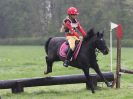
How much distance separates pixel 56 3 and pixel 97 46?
67.2m

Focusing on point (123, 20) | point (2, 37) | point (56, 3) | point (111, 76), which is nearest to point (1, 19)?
point (2, 37)

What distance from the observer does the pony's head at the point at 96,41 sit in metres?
12.2

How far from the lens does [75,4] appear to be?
77.3 metres

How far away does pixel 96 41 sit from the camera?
40.4ft

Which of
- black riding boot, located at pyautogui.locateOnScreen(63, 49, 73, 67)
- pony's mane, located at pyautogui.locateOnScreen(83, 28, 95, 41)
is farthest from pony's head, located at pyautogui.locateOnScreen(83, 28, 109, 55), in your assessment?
black riding boot, located at pyautogui.locateOnScreen(63, 49, 73, 67)

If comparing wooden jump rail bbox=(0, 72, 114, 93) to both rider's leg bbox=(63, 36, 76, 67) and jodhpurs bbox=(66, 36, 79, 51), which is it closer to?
rider's leg bbox=(63, 36, 76, 67)

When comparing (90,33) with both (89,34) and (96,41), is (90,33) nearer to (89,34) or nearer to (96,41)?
(89,34)

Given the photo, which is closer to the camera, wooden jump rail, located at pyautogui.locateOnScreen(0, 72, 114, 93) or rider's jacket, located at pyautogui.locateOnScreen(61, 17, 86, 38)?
rider's jacket, located at pyautogui.locateOnScreen(61, 17, 86, 38)

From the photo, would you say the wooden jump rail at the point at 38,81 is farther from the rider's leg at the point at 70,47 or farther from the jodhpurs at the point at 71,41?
the jodhpurs at the point at 71,41

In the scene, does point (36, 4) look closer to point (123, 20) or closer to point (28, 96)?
point (123, 20)

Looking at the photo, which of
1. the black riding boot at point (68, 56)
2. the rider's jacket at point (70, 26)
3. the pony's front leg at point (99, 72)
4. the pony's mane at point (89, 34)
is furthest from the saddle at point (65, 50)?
the pony's front leg at point (99, 72)

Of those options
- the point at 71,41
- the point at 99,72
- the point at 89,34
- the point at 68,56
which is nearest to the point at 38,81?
the point at 68,56

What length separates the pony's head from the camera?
12.2 metres

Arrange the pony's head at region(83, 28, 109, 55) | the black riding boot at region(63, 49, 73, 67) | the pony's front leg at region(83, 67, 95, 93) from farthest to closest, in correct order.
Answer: the black riding boot at region(63, 49, 73, 67) < the pony's front leg at region(83, 67, 95, 93) < the pony's head at region(83, 28, 109, 55)
